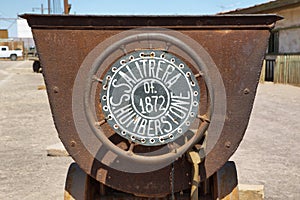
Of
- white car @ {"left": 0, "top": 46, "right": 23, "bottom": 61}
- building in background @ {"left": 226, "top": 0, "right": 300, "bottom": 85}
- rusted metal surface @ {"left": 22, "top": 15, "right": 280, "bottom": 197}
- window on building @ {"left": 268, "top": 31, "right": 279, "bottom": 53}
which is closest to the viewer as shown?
rusted metal surface @ {"left": 22, "top": 15, "right": 280, "bottom": 197}

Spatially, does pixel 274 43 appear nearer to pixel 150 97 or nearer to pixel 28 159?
pixel 28 159

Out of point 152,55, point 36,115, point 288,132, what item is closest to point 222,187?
point 152,55

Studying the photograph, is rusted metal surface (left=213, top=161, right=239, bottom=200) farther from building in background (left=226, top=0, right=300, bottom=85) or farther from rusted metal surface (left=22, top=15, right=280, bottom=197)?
building in background (left=226, top=0, right=300, bottom=85)

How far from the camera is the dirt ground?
394 cm

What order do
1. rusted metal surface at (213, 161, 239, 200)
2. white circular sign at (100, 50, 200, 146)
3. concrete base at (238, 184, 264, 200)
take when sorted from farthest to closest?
1. concrete base at (238, 184, 264, 200)
2. rusted metal surface at (213, 161, 239, 200)
3. white circular sign at (100, 50, 200, 146)

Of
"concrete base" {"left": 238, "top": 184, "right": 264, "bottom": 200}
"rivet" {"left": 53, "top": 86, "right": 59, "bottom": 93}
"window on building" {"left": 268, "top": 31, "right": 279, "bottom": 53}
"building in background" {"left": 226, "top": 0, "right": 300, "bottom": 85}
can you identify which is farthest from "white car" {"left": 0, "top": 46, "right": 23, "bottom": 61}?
"rivet" {"left": 53, "top": 86, "right": 59, "bottom": 93}

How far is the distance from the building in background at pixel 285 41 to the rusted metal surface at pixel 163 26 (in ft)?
41.6

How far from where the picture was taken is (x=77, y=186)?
7.14ft

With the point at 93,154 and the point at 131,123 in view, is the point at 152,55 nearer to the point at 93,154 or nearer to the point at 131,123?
the point at 131,123

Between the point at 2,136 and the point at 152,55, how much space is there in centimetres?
527

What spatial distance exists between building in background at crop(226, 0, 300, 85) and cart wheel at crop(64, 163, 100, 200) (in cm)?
1289

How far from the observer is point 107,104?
1.79 meters

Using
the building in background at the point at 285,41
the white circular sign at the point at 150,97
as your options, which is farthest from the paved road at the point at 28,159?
the building in background at the point at 285,41

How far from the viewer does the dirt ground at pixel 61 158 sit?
12.9 ft
